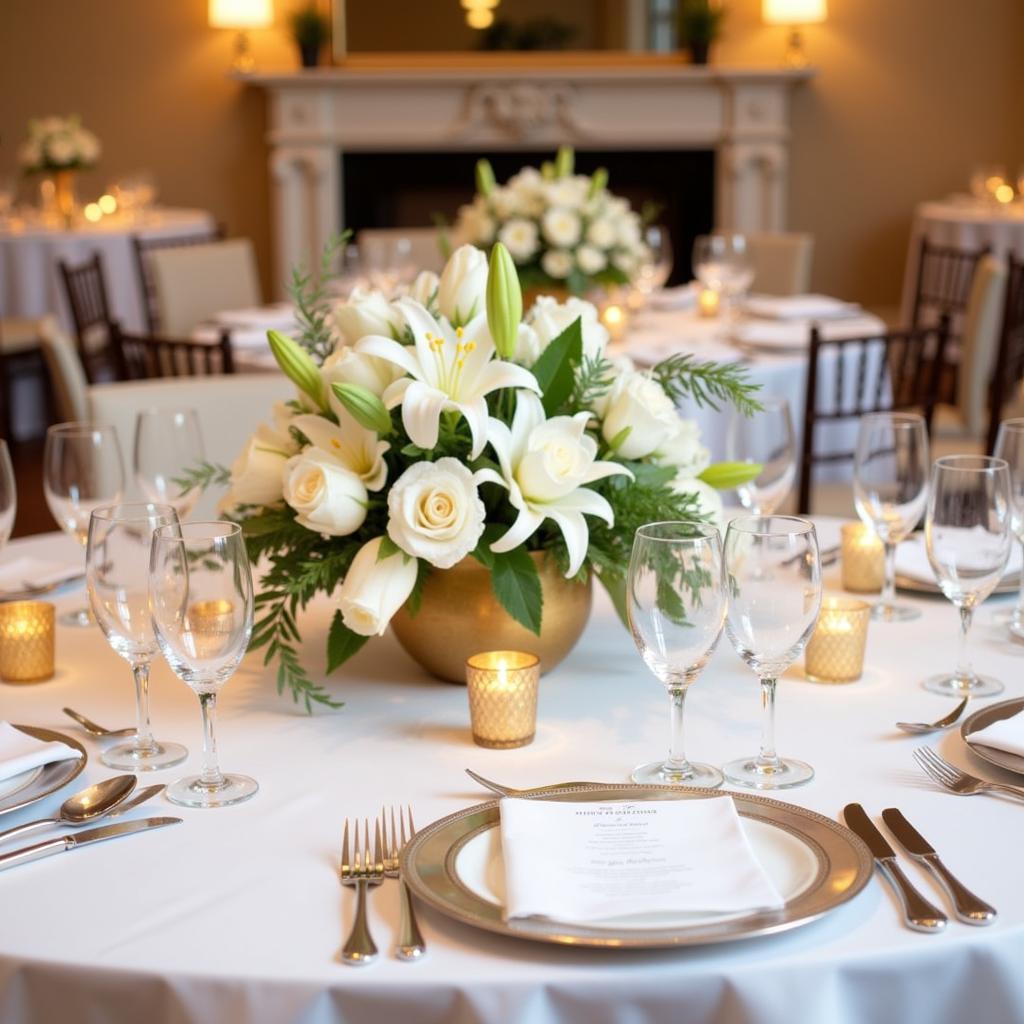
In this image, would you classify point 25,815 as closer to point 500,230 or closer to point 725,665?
point 725,665

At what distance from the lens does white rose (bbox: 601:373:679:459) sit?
141 centimetres

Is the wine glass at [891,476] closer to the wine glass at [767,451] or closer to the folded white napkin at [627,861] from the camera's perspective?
the wine glass at [767,451]

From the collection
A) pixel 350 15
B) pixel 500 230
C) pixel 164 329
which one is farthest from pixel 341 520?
pixel 350 15

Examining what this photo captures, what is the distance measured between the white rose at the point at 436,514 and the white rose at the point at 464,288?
0.23 meters

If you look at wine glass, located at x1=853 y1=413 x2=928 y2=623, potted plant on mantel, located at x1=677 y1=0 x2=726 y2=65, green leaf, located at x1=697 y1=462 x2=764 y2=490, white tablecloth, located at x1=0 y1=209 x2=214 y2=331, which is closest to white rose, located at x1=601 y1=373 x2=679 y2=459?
green leaf, located at x1=697 y1=462 x2=764 y2=490

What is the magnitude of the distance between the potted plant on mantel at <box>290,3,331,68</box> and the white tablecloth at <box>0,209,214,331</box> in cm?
Answer: 167

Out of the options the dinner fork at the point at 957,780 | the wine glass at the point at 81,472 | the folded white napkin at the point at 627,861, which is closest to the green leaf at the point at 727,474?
the dinner fork at the point at 957,780

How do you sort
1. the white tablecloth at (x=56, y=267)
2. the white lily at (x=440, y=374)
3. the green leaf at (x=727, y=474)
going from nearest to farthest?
the white lily at (x=440, y=374) → the green leaf at (x=727, y=474) → the white tablecloth at (x=56, y=267)

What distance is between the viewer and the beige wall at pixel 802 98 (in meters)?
Answer: 7.44

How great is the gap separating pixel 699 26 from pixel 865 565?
236 inches

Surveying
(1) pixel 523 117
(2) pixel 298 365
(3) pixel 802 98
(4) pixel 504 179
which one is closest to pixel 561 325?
(2) pixel 298 365

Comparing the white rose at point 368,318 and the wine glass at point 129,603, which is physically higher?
the white rose at point 368,318

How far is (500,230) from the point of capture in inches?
143

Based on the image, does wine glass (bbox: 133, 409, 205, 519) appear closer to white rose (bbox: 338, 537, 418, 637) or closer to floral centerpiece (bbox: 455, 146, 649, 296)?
white rose (bbox: 338, 537, 418, 637)
